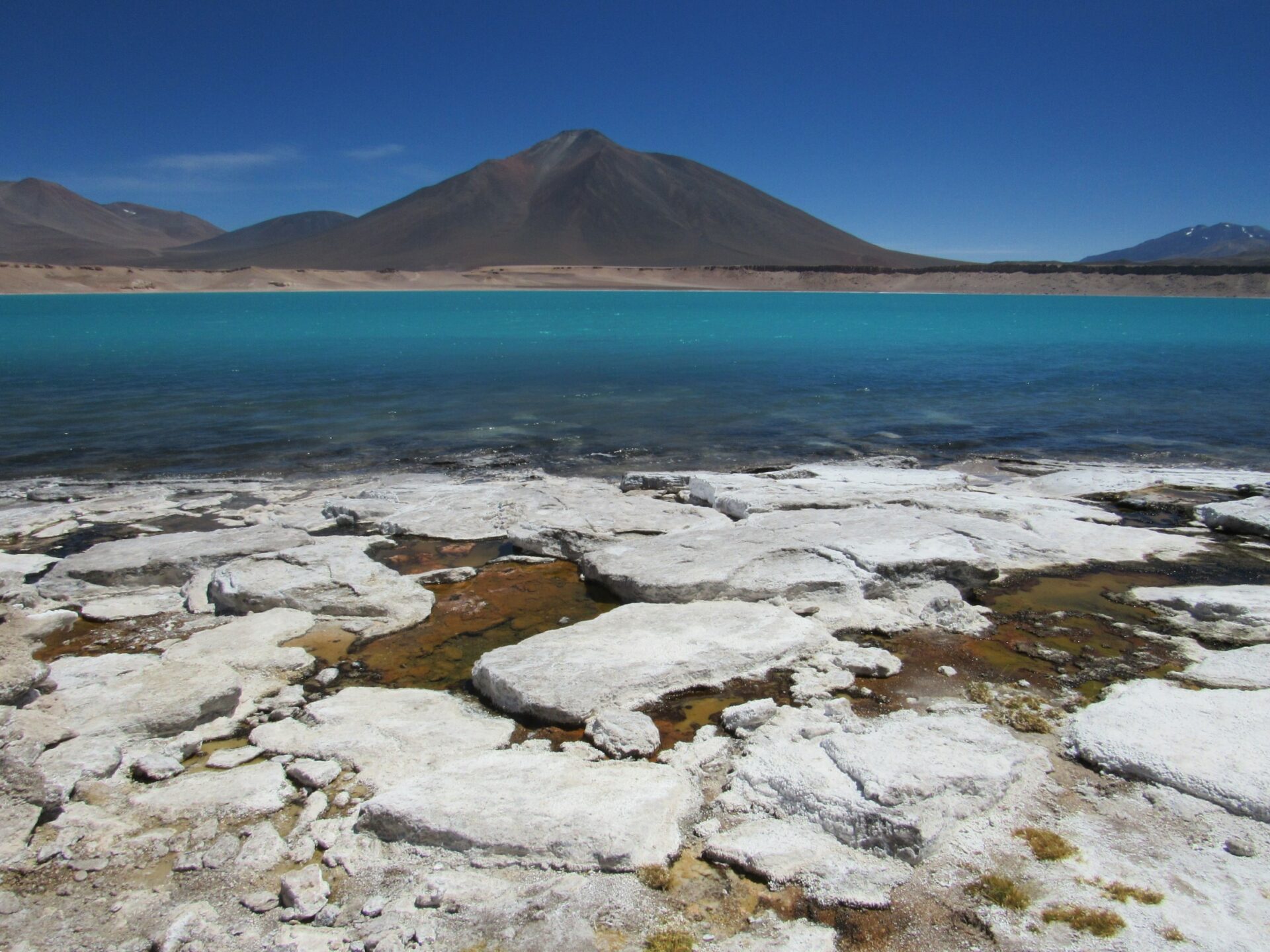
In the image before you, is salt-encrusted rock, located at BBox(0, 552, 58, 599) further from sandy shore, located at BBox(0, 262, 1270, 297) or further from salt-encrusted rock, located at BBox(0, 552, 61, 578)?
sandy shore, located at BBox(0, 262, 1270, 297)

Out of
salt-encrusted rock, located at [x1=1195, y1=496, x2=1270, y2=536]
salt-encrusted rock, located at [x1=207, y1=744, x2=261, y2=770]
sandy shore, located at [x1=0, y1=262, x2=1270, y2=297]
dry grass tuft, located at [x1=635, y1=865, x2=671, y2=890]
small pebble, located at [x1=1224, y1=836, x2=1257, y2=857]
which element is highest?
sandy shore, located at [x1=0, y1=262, x2=1270, y2=297]

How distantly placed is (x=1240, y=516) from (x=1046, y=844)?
6016 millimetres

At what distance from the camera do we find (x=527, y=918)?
2.83m

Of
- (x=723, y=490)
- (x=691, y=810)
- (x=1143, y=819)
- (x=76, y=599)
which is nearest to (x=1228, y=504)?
(x=723, y=490)

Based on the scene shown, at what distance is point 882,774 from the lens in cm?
342

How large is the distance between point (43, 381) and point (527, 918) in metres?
21.6

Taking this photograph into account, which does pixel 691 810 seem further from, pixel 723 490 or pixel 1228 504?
pixel 1228 504

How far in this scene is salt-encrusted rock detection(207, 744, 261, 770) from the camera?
379cm

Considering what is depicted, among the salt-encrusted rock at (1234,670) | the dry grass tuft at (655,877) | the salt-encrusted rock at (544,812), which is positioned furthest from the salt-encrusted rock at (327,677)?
the salt-encrusted rock at (1234,670)

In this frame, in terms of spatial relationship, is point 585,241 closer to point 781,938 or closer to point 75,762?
point 75,762

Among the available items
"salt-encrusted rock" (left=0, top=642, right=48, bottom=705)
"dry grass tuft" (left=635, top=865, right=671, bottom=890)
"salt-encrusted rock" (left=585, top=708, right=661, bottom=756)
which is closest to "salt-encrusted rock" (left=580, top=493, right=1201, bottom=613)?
"salt-encrusted rock" (left=585, top=708, right=661, bottom=756)

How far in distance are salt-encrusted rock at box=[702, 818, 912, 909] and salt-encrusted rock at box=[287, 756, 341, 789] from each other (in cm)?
178

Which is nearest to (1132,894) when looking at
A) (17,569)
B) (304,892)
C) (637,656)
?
(637,656)

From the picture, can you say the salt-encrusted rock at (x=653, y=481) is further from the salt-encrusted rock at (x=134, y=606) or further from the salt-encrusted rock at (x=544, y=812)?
the salt-encrusted rock at (x=544, y=812)
